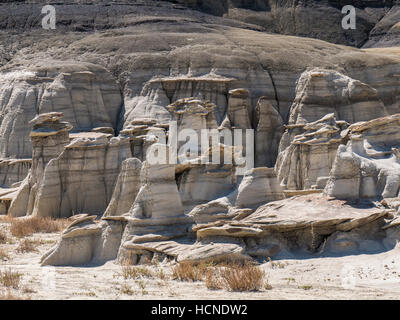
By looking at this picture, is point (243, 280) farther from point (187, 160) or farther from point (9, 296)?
point (187, 160)

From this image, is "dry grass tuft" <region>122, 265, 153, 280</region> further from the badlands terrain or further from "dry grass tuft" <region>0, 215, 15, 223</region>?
"dry grass tuft" <region>0, 215, 15, 223</region>

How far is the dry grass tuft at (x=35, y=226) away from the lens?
24045mm

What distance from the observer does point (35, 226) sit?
25766 mm

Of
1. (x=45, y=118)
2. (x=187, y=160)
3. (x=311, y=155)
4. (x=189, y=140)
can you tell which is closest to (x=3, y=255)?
(x=187, y=160)

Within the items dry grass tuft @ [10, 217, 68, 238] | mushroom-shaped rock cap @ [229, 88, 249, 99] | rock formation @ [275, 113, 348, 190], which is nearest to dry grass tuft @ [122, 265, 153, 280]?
dry grass tuft @ [10, 217, 68, 238]

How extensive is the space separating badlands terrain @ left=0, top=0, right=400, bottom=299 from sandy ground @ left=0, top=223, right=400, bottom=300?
5cm

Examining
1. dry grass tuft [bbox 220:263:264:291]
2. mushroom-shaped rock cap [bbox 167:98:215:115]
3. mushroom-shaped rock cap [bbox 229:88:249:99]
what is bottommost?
dry grass tuft [bbox 220:263:264:291]

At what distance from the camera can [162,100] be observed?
43.9 meters

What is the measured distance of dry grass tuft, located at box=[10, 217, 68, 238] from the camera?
24.0 meters

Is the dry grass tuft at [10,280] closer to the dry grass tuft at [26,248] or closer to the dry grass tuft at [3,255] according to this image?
the dry grass tuft at [3,255]

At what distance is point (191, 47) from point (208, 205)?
31.6m

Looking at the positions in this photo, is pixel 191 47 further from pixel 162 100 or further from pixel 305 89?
pixel 305 89

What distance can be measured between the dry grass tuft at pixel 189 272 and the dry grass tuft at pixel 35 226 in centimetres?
1120
